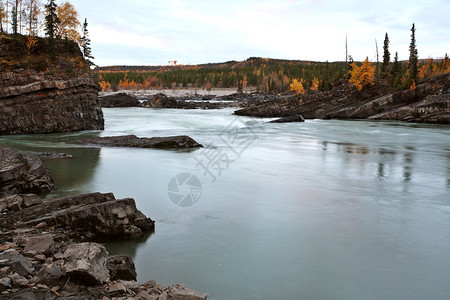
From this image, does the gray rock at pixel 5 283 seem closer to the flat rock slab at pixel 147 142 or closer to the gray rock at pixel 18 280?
the gray rock at pixel 18 280

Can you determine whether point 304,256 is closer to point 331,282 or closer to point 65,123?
point 331,282

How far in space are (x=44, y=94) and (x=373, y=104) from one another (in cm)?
3463

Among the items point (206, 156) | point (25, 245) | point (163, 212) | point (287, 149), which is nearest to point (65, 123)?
point (206, 156)

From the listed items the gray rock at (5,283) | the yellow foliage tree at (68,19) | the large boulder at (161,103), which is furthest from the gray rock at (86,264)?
the large boulder at (161,103)

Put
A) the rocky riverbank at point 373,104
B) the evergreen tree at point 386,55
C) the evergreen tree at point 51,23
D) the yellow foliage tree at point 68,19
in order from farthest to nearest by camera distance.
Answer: the evergreen tree at point 386,55, the yellow foliage tree at point 68,19, the rocky riverbank at point 373,104, the evergreen tree at point 51,23

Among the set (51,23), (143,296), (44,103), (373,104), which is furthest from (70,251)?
(373,104)

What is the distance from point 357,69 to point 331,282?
46967mm

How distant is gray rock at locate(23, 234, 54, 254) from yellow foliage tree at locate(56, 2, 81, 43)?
43.7 m

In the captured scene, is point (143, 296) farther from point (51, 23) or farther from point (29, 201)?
point (51, 23)

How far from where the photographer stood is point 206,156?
17.7 metres

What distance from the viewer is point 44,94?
23.6 meters

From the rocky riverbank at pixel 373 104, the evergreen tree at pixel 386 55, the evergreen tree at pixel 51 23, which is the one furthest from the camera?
the evergreen tree at pixel 386 55

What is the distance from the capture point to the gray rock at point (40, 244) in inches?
199

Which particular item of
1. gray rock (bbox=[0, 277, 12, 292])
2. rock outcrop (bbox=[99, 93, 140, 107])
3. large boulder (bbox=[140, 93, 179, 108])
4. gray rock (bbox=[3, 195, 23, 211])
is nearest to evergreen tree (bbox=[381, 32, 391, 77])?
large boulder (bbox=[140, 93, 179, 108])
